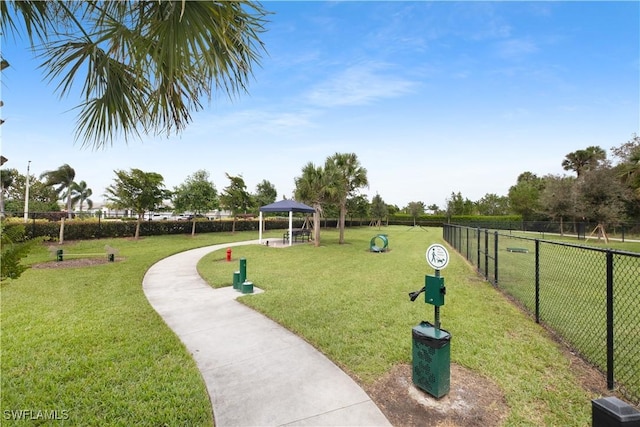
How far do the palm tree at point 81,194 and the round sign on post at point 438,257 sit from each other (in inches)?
2624

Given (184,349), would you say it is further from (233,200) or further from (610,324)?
(233,200)

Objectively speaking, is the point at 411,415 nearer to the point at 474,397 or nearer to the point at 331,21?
the point at 474,397

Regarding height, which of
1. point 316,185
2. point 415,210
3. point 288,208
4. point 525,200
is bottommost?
point 288,208

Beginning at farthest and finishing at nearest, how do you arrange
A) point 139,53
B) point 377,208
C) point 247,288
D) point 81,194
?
point 81,194, point 377,208, point 247,288, point 139,53

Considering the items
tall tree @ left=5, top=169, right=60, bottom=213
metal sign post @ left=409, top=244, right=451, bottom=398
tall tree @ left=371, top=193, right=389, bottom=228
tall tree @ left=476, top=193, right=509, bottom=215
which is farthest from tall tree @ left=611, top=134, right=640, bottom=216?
tall tree @ left=5, top=169, right=60, bottom=213

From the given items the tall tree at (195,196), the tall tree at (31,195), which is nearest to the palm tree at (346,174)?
the tall tree at (195,196)

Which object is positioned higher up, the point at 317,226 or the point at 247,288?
the point at 317,226

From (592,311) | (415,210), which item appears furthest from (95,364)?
(415,210)

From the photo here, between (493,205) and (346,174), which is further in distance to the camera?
(493,205)

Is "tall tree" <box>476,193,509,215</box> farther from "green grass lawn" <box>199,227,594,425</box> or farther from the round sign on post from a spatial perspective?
the round sign on post

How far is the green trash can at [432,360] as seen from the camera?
2898 millimetres

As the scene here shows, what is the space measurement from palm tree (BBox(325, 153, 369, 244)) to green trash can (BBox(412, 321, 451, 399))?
1571 cm

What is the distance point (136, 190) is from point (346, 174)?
44.0ft

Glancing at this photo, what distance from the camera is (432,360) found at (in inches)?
115
